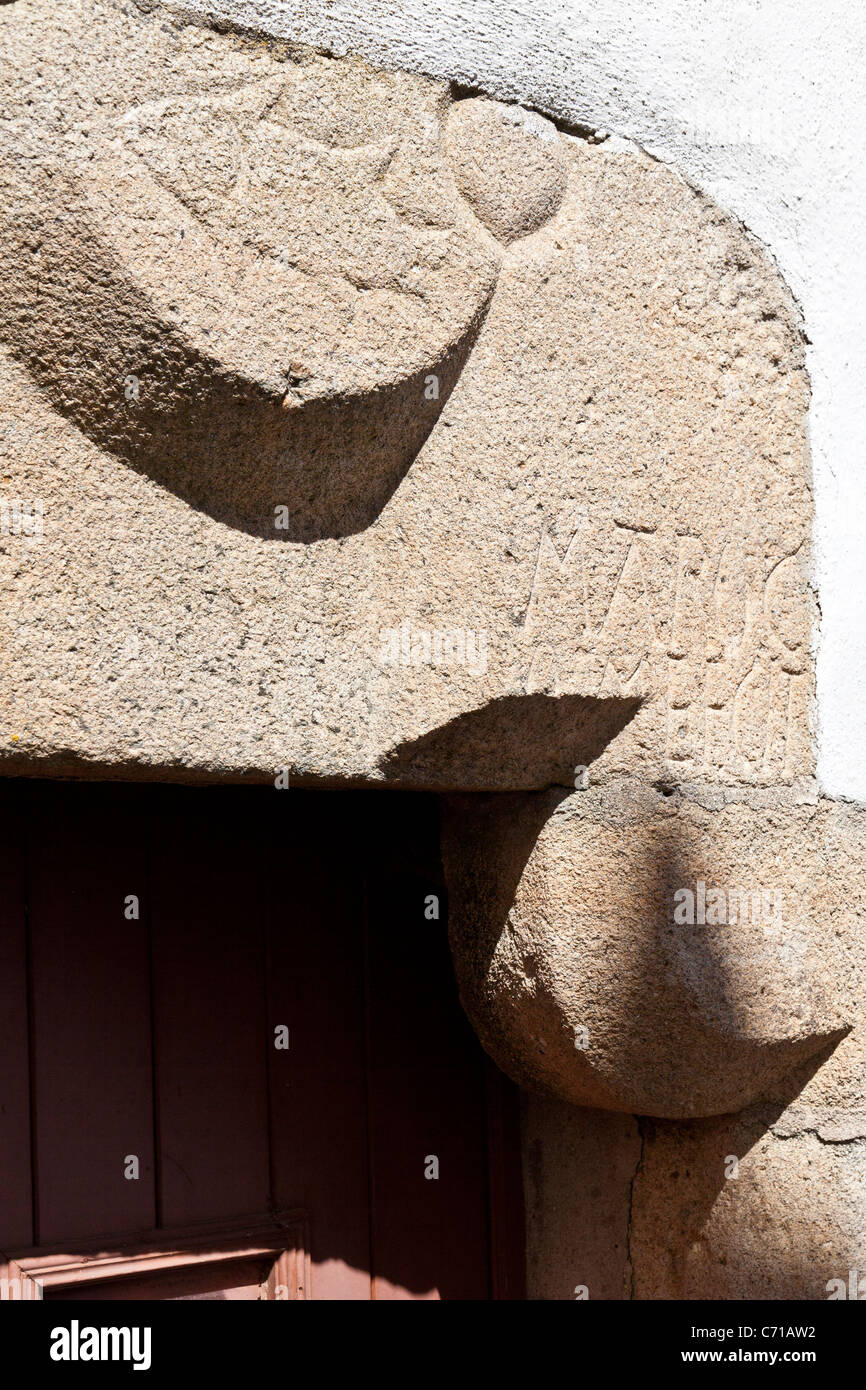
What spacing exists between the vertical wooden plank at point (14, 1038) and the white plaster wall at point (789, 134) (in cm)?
93

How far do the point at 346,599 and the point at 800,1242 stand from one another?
886 mm

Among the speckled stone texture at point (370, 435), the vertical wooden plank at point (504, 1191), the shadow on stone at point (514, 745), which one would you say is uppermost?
the speckled stone texture at point (370, 435)

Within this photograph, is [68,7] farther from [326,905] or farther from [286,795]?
[326,905]

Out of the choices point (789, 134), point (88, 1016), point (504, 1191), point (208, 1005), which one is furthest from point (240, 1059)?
point (789, 134)

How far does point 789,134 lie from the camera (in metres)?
1.61

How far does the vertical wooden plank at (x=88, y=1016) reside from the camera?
142 cm

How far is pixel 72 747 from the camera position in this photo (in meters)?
1.11

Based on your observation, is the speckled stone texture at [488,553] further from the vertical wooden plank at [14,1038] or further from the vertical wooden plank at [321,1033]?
the vertical wooden plank at [14,1038]

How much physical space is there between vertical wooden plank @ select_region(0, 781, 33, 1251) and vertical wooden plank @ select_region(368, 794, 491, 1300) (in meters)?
0.44

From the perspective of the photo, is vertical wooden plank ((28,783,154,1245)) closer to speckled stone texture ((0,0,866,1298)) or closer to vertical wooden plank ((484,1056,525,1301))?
speckled stone texture ((0,0,866,1298))

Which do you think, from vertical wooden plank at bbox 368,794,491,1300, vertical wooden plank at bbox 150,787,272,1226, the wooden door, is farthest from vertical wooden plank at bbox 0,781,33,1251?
vertical wooden plank at bbox 368,794,491,1300

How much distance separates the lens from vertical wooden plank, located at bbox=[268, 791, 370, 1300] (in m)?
1.58

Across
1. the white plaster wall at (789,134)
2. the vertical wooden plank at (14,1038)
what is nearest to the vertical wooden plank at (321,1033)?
the vertical wooden plank at (14,1038)

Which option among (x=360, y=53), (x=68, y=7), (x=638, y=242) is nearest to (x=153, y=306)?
(x=68, y=7)
